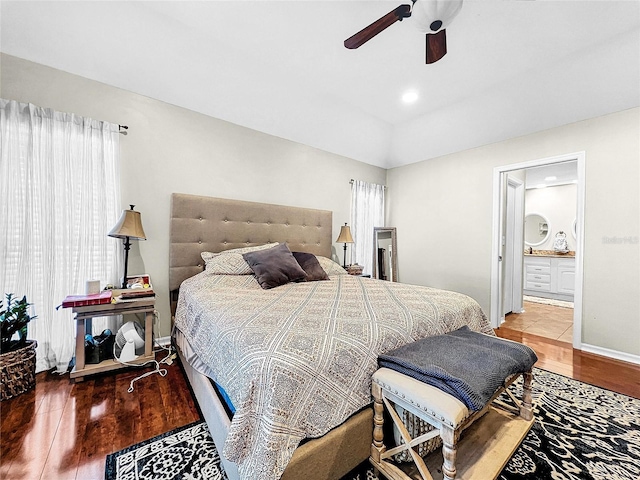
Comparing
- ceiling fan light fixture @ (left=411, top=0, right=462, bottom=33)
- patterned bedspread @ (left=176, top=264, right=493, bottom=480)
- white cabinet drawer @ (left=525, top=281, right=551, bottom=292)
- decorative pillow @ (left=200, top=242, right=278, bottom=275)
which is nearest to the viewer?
patterned bedspread @ (left=176, top=264, right=493, bottom=480)

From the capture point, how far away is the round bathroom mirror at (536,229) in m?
6.27

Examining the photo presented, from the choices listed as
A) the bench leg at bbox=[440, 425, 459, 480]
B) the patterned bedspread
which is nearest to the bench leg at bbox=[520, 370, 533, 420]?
the patterned bedspread

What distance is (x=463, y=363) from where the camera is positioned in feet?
4.24

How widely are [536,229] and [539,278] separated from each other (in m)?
1.28

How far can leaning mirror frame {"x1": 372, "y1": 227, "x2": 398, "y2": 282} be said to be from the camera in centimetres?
458

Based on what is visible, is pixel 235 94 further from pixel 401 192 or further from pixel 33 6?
pixel 401 192

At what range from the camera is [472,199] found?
380cm

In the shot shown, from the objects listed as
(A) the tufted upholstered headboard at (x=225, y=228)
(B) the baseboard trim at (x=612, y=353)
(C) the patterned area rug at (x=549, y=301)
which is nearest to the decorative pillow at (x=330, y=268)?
(A) the tufted upholstered headboard at (x=225, y=228)

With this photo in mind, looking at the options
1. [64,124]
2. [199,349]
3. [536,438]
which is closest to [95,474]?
[199,349]

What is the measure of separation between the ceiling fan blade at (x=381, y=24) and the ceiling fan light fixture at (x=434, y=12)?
55mm

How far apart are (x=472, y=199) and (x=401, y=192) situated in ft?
3.86

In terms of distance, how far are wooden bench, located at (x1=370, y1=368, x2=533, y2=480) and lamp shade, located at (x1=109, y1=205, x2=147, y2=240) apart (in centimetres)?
220

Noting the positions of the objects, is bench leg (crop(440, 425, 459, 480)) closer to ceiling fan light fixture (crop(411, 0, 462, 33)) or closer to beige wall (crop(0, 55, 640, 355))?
ceiling fan light fixture (crop(411, 0, 462, 33))

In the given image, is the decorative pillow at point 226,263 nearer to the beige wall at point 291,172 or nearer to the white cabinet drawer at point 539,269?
the beige wall at point 291,172
